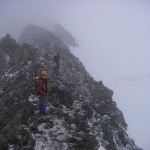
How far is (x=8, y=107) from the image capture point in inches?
634

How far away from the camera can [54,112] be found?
14945 millimetres

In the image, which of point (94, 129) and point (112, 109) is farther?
point (112, 109)

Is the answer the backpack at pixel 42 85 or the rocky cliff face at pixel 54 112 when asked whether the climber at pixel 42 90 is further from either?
the rocky cliff face at pixel 54 112

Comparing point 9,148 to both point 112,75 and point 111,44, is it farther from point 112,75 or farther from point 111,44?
point 111,44

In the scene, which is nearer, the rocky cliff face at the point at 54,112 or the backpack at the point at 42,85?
the rocky cliff face at the point at 54,112

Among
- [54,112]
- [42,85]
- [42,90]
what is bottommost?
[54,112]

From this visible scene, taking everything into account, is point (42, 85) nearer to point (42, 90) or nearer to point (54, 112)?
point (42, 90)

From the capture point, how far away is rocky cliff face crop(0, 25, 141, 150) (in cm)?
1229

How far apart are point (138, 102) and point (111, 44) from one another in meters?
38.0

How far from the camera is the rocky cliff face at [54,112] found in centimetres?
1229

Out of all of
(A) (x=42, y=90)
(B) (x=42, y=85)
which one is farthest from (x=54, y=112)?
(B) (x=42, y=85)

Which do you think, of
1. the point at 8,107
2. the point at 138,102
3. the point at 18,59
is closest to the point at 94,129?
the point at 8,107

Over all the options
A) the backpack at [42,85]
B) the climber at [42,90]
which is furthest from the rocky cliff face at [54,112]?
the backpack at [42,85]

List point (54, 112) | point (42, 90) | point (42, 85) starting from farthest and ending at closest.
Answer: point (54, 112)
point (42, 90)
point (42, 85)
